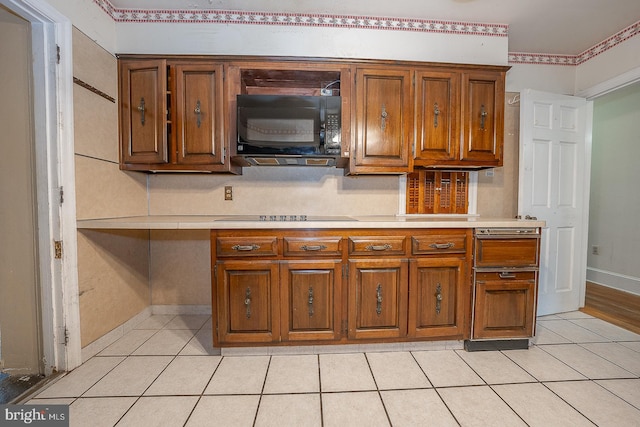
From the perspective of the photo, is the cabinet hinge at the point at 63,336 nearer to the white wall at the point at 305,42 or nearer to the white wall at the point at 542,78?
the white wall at the point at 305,42

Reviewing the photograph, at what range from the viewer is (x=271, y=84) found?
7.56ft

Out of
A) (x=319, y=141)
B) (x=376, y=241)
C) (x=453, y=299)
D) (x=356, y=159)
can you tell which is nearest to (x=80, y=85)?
(x=319, y=141)

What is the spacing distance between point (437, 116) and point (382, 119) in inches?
18.0

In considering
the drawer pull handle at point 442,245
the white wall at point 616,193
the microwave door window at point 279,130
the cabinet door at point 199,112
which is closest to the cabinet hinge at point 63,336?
the cabinet door at point 199,112

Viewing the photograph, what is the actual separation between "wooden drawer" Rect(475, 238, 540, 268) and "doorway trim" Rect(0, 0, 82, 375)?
2694 mm

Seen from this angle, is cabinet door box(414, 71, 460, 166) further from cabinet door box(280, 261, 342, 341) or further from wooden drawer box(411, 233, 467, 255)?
cabinet door box(280, 261, 342, 341)

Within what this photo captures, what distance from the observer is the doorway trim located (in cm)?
159

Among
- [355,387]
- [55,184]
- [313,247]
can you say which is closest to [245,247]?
[313,247]

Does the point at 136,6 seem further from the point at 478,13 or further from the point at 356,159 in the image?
the point at 478,13

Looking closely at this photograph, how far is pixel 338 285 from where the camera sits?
5.97ft

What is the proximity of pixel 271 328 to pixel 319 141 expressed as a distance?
4.47ft

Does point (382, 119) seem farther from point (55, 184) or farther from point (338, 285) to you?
point (55, 184)

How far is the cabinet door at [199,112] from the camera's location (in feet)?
6.70

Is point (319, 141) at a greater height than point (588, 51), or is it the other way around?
point (588, 51)
